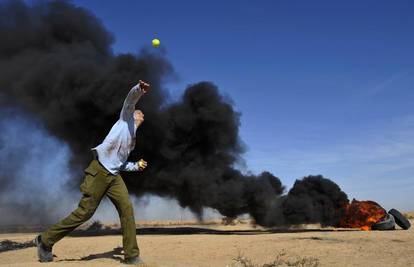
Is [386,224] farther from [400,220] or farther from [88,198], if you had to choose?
[88,198]

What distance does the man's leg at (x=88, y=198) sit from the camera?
7.51 meters

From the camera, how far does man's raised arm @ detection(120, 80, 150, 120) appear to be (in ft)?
24.2

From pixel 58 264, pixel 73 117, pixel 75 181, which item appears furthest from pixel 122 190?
pixel 75 181

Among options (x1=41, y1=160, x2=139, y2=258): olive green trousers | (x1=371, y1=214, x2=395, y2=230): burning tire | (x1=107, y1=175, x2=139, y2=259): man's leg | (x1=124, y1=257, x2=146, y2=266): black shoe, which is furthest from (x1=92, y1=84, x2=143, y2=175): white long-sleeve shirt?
(x1=371, y1=214, x2=395, y2=230): burning tire

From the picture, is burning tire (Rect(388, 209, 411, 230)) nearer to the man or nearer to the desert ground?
the desert ground

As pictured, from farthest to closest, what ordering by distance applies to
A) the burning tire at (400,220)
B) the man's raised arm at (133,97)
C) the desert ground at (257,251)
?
1. the burning tire at (400,220)
2. the desert ground at (257,251)
3. the man's raised arm at (133,97)

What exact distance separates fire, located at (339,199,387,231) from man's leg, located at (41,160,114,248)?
1570cm

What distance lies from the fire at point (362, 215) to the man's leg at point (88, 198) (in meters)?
15.7

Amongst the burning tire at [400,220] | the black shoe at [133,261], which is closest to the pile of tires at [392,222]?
the burning tire at [400,220]

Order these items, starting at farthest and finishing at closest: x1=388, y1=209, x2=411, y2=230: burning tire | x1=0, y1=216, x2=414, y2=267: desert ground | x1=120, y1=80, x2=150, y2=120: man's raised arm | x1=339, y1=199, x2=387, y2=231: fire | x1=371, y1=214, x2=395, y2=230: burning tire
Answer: x1=339, y1=199, x2=387, y2=231: fire → x1=388, y1=209, x2=411, y2=230: burning tire → x1=371, y1=214, x2=395, y2=230: burning tire → x1=0, y1=216, x2=414, y2=267: desert ground → x1=120, y1=80, x2=150, y2=120: man's raised arm

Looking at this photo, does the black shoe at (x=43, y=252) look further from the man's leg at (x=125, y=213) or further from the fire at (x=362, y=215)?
the fire at (x=362, y=215)

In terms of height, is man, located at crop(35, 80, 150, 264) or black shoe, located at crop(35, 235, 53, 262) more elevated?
man, located at crop(35, 80, 150, 264)

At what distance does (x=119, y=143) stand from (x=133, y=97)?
0.75 metres

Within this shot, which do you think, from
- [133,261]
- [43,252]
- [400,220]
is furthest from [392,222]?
[43,252]
